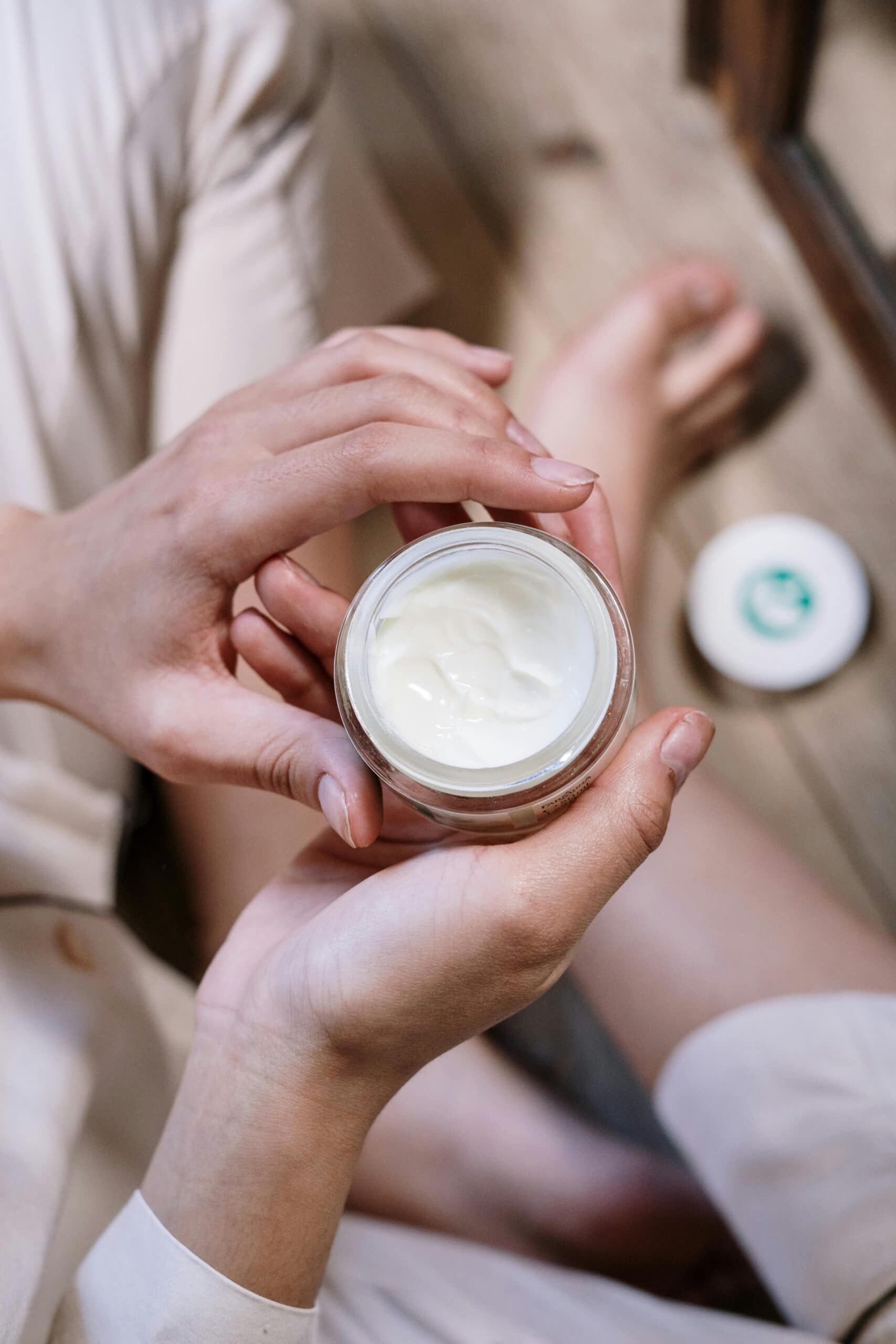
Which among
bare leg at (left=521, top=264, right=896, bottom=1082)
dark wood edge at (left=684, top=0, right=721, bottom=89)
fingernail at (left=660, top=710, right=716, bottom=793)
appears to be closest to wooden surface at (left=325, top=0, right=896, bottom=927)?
dark wood edge at (left=684, top=0, right=721, bottom=89)

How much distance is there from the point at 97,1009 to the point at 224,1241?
0.74 feet

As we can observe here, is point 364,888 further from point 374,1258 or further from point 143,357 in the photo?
point 143,357

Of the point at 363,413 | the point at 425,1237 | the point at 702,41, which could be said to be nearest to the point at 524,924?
the point at 363,413

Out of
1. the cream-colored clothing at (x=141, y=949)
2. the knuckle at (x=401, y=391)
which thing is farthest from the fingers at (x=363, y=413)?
the cream-colored clothing at (x=141, y=949)

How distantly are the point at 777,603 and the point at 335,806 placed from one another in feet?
2.15

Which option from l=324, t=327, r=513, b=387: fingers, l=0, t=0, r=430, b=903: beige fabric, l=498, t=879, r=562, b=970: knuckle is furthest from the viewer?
l=0, t=0, r=430, b=903: beige fabric

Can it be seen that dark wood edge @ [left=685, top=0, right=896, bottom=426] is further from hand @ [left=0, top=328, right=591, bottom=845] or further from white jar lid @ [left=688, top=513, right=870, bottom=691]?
hand @ [left=0, top=328, right=591, bottom=845]

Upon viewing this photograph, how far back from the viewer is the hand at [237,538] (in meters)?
0.50

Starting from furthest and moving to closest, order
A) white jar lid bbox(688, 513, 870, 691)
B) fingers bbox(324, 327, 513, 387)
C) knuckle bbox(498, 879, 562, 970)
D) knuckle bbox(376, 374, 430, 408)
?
white jar lid bbox(688, 513, 870, 691)
fingers bbox(324, 327, 513, 387)
knuckle bbox(376, 374, 430, 408)
knuckle bbox(498, 879, 562, 970)

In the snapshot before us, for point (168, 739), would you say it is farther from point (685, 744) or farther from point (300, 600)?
point (685, 744)

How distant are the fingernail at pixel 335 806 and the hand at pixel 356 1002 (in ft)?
0.08

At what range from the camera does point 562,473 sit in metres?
0.50

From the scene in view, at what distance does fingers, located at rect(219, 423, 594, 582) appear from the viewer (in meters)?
0.50

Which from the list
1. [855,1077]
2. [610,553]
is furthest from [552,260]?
[855,1077]
